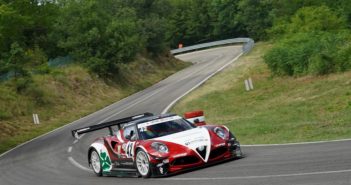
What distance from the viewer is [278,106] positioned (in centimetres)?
2530

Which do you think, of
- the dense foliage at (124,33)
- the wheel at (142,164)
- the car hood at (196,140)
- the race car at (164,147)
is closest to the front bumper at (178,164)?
the race car at (164,147)

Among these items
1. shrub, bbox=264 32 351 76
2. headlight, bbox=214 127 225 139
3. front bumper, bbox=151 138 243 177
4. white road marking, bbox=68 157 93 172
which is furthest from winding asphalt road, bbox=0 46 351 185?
shrub, bbox=264 32 351 76

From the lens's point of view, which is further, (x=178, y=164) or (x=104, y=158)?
(x=104, y=158)

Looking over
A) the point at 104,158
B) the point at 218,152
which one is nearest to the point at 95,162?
the point at 104,158

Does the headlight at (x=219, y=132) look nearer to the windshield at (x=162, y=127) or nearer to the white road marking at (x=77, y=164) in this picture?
the windshield at (x=162, y=127)

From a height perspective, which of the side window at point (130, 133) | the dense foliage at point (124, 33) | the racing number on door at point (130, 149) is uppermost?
the dense foliage at point (124, 33)

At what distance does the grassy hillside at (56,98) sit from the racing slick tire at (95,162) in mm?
15174

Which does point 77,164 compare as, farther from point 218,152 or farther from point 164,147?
point 218,152

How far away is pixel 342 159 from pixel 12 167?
14.1 metres

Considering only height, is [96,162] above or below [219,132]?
below

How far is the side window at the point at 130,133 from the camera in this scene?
14.1 metres

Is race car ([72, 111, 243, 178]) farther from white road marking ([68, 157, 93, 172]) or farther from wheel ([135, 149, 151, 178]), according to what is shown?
white road marking ([68, 157, 93, 172])

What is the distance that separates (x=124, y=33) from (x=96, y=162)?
36.9 meters

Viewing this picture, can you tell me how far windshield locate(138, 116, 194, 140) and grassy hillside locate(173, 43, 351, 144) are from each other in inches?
143
